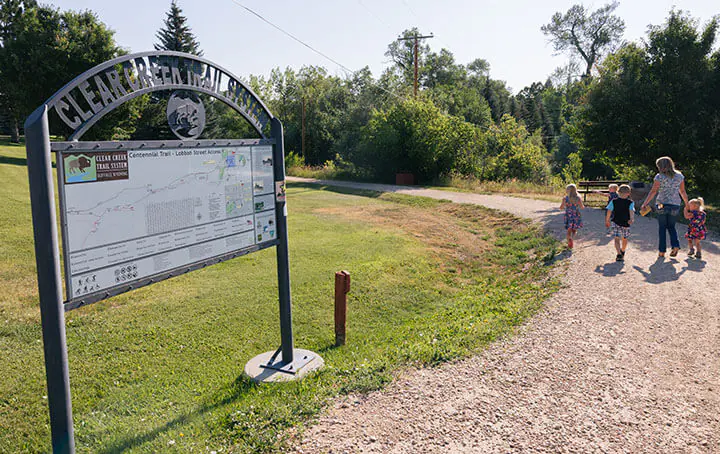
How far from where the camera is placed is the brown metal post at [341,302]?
646 cm

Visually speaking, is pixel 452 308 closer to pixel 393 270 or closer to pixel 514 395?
pixel 393 270

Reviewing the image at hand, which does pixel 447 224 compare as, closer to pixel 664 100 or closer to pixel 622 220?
pixel 622 220

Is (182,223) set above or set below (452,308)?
above

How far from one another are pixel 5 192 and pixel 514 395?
1775cm

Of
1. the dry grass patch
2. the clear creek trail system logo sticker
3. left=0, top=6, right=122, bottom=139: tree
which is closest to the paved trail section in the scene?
the clear creek trail system logo sticker

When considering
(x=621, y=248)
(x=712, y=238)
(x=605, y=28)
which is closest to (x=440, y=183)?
(x=712, y=238)

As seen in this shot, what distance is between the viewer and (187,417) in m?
4.59

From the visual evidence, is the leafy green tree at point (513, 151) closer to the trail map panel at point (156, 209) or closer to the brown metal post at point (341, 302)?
the brown metal post at point (341, 302)

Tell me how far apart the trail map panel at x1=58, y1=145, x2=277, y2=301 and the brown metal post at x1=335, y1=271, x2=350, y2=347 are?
47.0 inches

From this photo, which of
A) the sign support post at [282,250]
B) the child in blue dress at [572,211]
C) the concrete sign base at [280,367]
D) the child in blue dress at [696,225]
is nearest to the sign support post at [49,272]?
the concrete sign base at [280,367]

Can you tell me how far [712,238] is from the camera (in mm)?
11203

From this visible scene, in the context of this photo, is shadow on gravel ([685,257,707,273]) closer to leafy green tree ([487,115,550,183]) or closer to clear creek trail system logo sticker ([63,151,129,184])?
clear creek trail system logo sticker ([63,151,129,184])

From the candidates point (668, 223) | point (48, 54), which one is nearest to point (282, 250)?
point (668, 223)

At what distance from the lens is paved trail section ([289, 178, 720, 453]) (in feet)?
13.0
